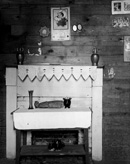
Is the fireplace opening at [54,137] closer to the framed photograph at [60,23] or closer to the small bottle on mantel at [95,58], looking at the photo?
the small bottle on mantel at [95,58]

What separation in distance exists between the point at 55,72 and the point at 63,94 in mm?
360

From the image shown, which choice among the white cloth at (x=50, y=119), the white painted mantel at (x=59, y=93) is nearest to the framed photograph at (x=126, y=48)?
the white painted mantel at (x=59, y=93)

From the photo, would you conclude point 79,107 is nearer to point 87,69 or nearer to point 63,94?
point 63,94

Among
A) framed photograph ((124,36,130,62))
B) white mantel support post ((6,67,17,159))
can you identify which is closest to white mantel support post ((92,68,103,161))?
framed photograph ((124,36,130,62))

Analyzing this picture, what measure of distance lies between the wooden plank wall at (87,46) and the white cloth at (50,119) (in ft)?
2.37

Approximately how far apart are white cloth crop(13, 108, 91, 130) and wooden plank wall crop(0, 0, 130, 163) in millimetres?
722

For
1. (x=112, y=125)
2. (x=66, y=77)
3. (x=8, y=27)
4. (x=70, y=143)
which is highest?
(x=8, y=27)

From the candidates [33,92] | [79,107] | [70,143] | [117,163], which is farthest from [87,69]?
[117,163]

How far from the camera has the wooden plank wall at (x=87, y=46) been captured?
4.19m

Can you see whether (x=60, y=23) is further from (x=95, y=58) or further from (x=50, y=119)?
(x=50, y=119)

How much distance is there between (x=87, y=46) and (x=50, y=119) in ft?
4.32

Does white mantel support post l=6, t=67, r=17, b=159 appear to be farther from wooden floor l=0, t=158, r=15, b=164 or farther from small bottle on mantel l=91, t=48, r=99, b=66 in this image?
small bottle on mantel l=91, t=48, r=99, b=66

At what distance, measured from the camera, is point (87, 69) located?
402cm

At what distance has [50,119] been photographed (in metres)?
3.57
